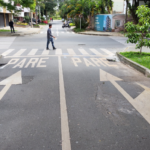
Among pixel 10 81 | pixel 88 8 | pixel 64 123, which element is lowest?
pixel 64 123

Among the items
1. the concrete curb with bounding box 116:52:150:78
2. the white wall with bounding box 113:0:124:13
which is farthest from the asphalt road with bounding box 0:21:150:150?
the white wall with bounding box 113:0:124:13

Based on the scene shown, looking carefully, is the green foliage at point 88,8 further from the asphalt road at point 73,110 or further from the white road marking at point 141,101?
the white road marking at point 141,101

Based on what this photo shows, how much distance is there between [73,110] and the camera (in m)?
5.13

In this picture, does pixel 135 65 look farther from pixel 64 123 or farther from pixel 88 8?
pixel 88 8

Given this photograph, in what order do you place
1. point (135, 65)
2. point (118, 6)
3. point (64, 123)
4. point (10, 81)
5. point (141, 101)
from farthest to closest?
point (118, 6), point (135, 65), point (10, 81), point (141, 101), point (64, 123)

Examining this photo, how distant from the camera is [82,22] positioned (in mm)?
37219

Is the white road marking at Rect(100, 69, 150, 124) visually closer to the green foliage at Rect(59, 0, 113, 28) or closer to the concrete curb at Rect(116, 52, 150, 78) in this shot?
the concrete curb at Rect(116, 52, 150, 78)

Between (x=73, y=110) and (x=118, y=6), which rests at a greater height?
(x=118, y=6)

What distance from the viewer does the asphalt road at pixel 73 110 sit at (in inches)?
149

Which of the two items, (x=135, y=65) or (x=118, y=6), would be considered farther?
(x=118, y=6)

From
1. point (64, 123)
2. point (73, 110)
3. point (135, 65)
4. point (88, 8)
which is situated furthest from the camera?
point (88, 8)

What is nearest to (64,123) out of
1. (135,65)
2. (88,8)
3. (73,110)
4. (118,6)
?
(73,110)

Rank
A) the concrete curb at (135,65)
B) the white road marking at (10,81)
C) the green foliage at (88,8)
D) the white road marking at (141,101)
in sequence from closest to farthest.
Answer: the white road marking at (141,101)
the white road marking at (10,81)
the concrete curb at (135,65)
the green foliage at (88,8)

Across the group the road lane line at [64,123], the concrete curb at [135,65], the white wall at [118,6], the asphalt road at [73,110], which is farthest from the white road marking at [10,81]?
the white wall at [118,6]
